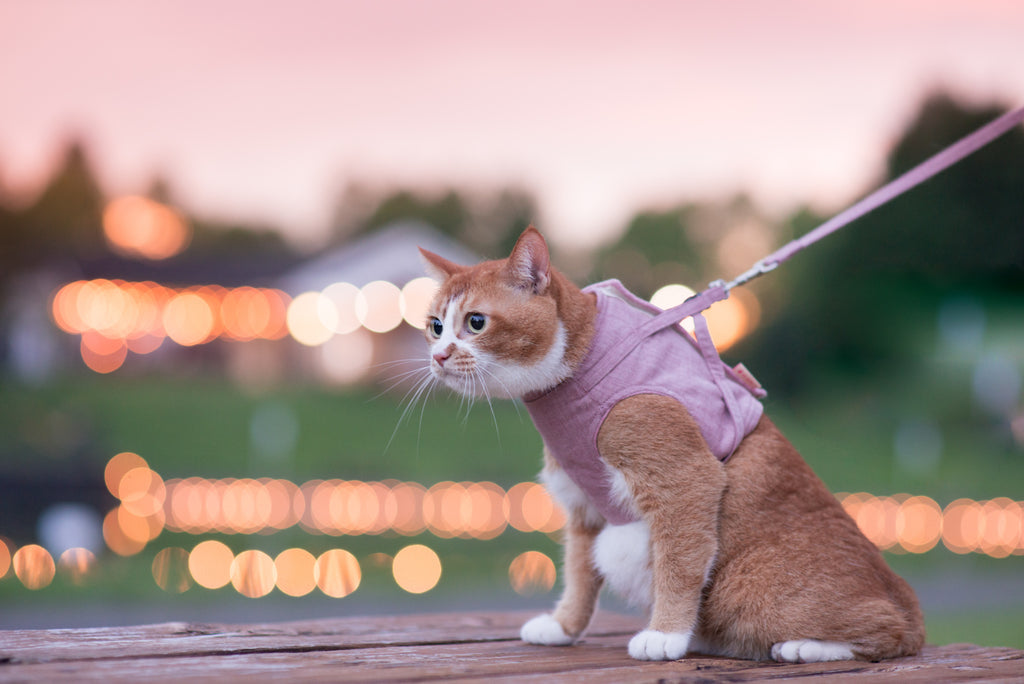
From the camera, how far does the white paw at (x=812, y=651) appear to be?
5.96ft

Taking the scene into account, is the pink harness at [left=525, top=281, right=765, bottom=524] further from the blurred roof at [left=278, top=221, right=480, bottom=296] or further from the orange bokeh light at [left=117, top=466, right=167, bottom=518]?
the blurred roof at [left=278, top=221, right=480, bottom=296]

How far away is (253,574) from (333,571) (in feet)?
2.16

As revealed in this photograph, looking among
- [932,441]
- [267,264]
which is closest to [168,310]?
[267,264]

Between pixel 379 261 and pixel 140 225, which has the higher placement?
pixel 140 225

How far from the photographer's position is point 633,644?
1.86 m

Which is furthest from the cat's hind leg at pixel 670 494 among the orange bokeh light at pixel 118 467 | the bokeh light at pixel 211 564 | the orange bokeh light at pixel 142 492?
the orange bokeh light at pixel 118 467

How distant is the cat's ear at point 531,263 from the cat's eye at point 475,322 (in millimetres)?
111

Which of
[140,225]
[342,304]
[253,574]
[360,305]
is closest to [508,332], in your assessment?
[253,574]

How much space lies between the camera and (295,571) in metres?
6.61

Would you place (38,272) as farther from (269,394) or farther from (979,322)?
(979,322)

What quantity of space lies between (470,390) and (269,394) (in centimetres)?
1270

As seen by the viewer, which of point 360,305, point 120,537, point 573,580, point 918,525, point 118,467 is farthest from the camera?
point 360,305

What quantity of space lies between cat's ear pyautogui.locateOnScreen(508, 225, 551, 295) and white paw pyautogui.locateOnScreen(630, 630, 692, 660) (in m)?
0.76

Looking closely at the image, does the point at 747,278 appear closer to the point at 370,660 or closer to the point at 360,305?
the point at 370,660
